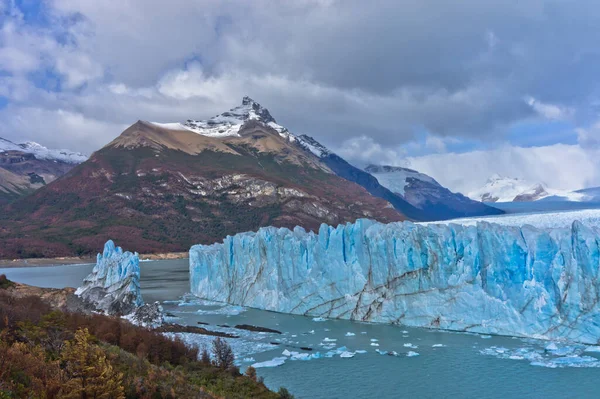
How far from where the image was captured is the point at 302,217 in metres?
110

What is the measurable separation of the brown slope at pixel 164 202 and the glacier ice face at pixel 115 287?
2215 inches

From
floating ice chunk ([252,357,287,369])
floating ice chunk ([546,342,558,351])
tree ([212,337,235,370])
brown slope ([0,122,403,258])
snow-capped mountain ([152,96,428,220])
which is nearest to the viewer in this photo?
tree ([212,337,235,370])

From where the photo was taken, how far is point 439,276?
23.2 meters

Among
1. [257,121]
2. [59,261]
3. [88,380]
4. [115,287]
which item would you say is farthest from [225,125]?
[88,380]

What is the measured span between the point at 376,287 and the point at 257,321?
6.74 meters

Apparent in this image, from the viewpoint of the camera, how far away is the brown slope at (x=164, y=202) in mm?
94125

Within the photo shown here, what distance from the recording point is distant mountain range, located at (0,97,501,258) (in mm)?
95188

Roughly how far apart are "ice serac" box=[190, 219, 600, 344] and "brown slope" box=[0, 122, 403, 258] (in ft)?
211

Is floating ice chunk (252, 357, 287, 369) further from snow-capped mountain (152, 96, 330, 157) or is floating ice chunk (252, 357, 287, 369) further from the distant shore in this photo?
snow-capped mountain (152, 96, 330, 157)

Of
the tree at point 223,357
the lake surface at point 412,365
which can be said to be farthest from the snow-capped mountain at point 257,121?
the tree at point 223,357

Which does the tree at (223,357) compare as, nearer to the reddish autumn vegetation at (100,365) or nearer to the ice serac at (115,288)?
the reddish autumn vegetation at (100,365)

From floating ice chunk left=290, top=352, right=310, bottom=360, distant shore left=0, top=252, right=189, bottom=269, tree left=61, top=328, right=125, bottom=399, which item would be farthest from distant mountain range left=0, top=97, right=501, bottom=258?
tree left=61, top=328, right=125, bottom=399

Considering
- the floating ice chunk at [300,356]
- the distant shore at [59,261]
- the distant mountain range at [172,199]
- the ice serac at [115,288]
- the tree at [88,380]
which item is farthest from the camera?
the distant mountain range at [172,199]

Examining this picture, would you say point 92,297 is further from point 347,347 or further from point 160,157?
point 160,157
